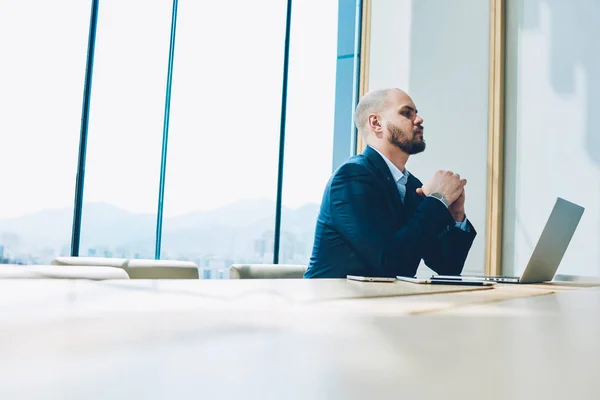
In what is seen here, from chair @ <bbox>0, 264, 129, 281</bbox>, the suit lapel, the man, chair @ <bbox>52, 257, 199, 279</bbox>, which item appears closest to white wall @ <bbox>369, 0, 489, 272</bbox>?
the man

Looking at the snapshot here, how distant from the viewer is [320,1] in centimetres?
447

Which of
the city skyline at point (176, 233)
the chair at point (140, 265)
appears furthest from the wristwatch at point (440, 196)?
the city skyline at point (176, 233)

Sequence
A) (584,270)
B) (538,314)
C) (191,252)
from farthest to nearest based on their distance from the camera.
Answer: (191,252), (584,270), (538,314)

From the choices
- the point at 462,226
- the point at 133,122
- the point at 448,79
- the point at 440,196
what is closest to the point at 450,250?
the point at 462,226

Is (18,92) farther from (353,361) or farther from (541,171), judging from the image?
(353,361)

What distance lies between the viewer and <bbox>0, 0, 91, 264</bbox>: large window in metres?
3.32

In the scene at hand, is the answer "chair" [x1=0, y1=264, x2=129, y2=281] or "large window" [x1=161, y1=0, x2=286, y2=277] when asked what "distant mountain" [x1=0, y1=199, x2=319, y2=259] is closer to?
"large window" [x1=161, y1=0, x2=286, y2=277]

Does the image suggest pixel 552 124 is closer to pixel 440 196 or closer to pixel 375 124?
pixel 375 124

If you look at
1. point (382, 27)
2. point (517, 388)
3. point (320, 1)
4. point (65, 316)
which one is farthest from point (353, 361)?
point (320, 1)

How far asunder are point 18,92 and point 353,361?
12.3 feet

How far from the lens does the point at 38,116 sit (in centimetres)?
346

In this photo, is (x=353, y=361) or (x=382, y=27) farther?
(x=382, y=27)

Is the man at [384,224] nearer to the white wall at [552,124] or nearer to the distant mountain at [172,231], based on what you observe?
the white wall at [552,124]

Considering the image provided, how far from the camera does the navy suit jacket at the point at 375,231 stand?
1.62 m
